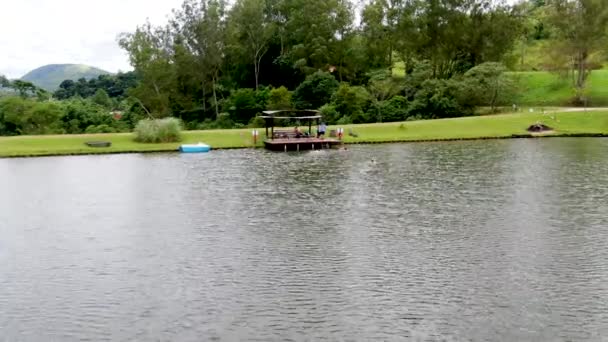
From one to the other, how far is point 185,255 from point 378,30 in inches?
2822

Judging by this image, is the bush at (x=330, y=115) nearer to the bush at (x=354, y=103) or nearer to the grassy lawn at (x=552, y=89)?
the bush at (x=354, y=103)

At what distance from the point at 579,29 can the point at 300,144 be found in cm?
4081

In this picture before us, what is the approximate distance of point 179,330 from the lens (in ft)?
46.8

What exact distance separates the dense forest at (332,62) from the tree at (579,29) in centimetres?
13

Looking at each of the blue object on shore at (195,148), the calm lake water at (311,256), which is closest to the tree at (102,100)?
the blue object on shore at (195,148)

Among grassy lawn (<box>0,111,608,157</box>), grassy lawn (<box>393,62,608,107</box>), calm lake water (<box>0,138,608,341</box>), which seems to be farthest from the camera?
grassy lawn (<box>393,62,608,107</box>)

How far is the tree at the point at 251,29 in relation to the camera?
87.5 m

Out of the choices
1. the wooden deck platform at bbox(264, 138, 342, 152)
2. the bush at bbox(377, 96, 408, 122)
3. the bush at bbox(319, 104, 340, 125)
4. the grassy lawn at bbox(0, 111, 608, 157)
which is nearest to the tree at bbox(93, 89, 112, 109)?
the grassy lawn at bbox(0, 111, 608, 157)

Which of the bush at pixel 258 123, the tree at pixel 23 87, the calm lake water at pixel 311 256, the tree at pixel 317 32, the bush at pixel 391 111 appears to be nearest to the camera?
the calm lake water at pixel 311 256

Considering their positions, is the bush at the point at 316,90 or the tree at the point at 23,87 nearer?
the bush at the point at 316,90

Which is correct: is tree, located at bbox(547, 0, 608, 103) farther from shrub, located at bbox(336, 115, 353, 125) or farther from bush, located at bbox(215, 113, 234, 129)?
bush, located at bbox(215, 113, 234, 129)

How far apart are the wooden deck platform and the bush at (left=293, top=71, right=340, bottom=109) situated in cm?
2520

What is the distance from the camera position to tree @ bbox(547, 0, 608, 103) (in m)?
71.8

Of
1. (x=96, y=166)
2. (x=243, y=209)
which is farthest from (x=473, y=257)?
(x=96, y=166)
